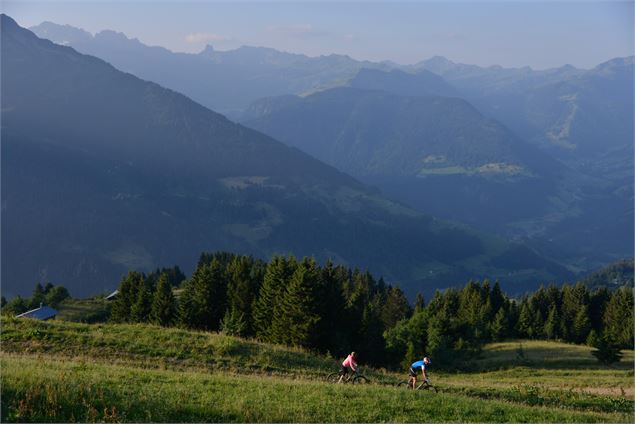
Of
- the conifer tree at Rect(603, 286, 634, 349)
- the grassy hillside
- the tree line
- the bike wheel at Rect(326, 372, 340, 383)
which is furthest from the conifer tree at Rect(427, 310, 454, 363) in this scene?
the bike wheel at Rect(326, 372, 340, 383)

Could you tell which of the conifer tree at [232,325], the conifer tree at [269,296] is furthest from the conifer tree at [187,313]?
the conifer tree at [269,296]

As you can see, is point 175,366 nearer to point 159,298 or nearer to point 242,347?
point 242,347

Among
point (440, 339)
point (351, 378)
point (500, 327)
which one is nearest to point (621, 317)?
point (500, 327)

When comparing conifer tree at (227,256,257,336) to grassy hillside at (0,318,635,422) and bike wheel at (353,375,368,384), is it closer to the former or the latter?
grassy hillside at (0,318,635,422)

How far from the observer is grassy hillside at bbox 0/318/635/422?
59.1 feet

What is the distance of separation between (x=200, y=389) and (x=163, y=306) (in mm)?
43655

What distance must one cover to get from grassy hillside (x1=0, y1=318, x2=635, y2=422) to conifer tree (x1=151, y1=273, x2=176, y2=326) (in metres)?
24.3

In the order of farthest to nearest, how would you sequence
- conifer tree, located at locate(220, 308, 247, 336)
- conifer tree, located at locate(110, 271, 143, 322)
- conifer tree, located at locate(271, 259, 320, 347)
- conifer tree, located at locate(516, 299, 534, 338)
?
1. conifer tree, located at locate(516, 299, 534, 338)
2. conifer tree, located at locate(110, 271, 143, 322)
3. conifer tree, located at locate(220, 308, 247, 336)
4. conifer tree, located at locate(271, 259, 320, 347)

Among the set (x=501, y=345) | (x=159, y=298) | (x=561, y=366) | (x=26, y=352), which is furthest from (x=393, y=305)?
(x=26, y=352)

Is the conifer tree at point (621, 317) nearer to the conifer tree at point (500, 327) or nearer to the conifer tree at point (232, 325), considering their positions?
the conifer tree at point (500, 327)

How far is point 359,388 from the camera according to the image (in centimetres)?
2406

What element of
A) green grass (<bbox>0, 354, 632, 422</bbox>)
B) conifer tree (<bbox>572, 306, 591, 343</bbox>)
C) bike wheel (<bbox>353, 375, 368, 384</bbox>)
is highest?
A: green grass (<bbox>0, 354, 632, 422</bbox>)

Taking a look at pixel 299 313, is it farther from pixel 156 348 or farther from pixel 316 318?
pixel 156 348

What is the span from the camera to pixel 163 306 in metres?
62.9
